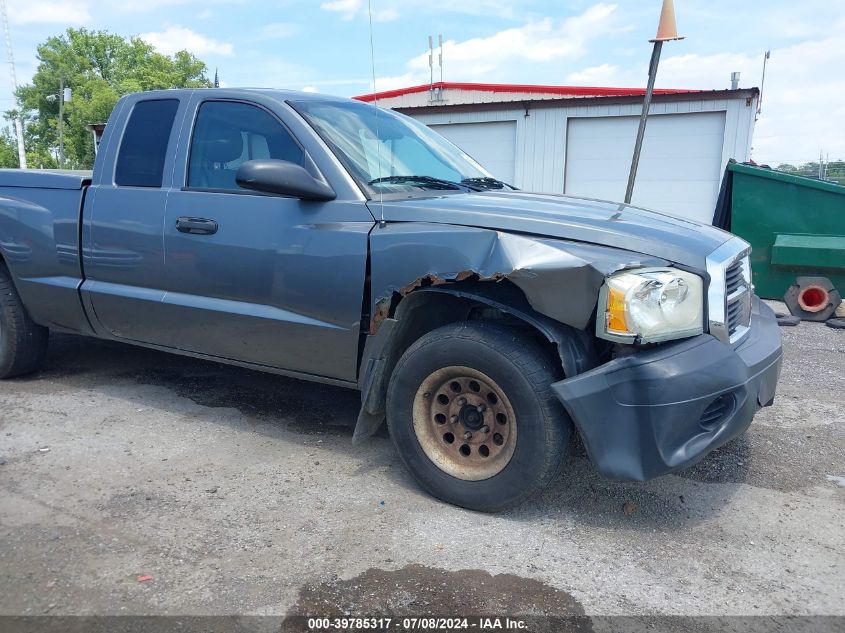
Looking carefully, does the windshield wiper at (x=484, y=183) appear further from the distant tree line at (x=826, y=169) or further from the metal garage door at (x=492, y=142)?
the distant tree line at (x=826, y=169)

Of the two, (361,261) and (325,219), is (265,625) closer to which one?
(361,261)

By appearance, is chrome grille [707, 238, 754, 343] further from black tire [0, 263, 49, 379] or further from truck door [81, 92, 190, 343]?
black tire [0, 263, 49, 379]

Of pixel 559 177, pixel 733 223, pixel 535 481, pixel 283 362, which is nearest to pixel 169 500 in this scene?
pixel 283 362

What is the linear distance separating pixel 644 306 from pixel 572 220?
0.54m

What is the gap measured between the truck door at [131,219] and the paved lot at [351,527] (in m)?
0.66

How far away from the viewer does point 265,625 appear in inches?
91.2

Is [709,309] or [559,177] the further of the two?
[559,177]

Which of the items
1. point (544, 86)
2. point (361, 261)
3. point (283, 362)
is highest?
point (544, 86)

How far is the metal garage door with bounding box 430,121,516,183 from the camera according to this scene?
54.4ft

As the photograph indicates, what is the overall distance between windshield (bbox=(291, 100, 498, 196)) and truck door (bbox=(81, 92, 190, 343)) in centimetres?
96

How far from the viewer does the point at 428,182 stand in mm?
3760

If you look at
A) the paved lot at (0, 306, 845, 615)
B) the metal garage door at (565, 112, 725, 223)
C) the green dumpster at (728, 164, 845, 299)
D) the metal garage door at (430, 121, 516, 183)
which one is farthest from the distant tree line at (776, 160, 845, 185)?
the paved lot at (0, 306, 845, 615)

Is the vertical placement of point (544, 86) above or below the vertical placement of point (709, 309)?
above

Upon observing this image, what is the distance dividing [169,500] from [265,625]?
3.63 ft
